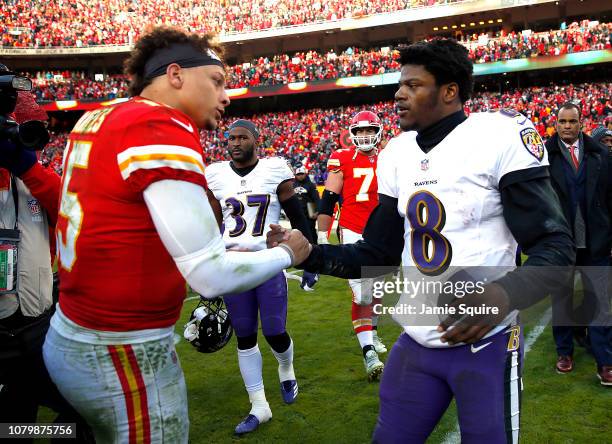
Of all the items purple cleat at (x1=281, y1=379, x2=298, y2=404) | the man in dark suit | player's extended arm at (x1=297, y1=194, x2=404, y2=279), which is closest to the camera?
player's extended arm at (x1=297, y1=194, x2=404, y2=279)

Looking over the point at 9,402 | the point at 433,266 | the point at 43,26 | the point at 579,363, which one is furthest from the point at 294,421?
the point at 43,26

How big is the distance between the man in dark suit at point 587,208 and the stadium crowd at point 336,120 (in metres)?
14.2

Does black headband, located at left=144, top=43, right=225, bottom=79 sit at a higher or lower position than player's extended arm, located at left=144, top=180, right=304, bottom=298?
higher

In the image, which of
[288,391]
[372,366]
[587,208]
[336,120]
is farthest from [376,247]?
[336,120]

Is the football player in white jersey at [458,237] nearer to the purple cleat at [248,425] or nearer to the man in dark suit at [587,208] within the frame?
the purple cleat at [248,425]

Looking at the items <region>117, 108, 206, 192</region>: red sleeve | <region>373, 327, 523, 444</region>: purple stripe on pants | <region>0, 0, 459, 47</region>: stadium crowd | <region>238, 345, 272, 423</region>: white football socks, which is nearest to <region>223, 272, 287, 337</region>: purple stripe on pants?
<region>238, 345, 272, 423</region>: white football socks

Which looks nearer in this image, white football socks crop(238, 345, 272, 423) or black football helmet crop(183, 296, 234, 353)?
white football socks crop(238, 345, 272, 423)

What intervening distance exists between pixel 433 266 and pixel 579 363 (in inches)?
133

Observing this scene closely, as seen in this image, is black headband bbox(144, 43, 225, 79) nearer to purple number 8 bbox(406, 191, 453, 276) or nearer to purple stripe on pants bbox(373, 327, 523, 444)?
purple number 8 bbox(406, 191, 453, 276)

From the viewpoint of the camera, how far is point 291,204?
4453 millimetres

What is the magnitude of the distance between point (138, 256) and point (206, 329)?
2598 millimetres

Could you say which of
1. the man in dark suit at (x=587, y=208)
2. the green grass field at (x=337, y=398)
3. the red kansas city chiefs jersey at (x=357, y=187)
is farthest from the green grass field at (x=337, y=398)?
the red kansas city chiefs jersey at (x=357, y=187)

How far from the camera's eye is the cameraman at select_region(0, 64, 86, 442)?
2604 millimetres

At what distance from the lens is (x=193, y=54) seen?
1.96 metres
